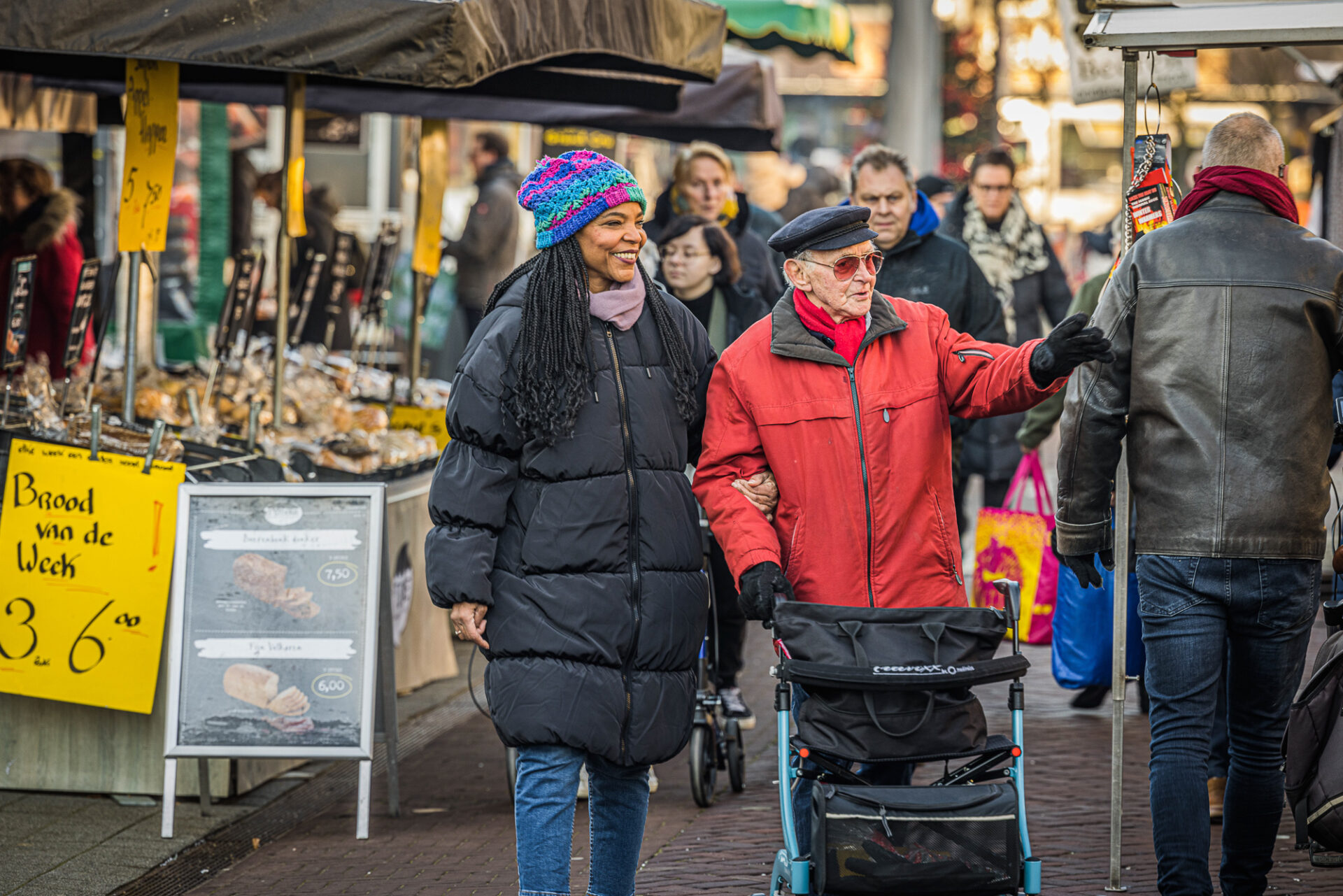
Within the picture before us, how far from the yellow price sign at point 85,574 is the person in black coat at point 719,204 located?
2.69 m

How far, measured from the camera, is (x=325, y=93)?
8883 mm

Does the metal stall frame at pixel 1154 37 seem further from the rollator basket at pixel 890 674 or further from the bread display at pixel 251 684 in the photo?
the bread display at pixel 251 684

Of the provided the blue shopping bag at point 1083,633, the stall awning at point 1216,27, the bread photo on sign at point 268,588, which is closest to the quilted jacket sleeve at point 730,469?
the stall awning at point 1216,27

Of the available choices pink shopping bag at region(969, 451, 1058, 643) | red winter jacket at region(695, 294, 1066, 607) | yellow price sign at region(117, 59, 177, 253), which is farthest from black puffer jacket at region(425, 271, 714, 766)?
pink shopping bag at region(969, 451, 1058, 643)

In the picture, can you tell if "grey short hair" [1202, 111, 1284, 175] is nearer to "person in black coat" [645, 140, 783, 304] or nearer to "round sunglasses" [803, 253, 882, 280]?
"round sunglasses" [803, 253, 882, 280]

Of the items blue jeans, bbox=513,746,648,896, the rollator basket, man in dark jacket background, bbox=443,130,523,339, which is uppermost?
man in dark jacket background, bbox=443,130,523,339

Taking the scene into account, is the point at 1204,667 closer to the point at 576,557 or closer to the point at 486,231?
the point at 576,557

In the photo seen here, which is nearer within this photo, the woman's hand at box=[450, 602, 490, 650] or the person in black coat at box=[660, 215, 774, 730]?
the woman's hand at box=[450, 602, 490, 650]

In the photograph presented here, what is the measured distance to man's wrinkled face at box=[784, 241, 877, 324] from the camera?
420 cm

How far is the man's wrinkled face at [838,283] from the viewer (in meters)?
4.20

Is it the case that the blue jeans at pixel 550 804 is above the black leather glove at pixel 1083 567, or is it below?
below

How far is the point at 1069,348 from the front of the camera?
12.7ft

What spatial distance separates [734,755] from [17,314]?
3007 mm

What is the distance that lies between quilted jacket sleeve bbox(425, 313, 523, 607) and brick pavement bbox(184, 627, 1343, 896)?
4.57 feet
